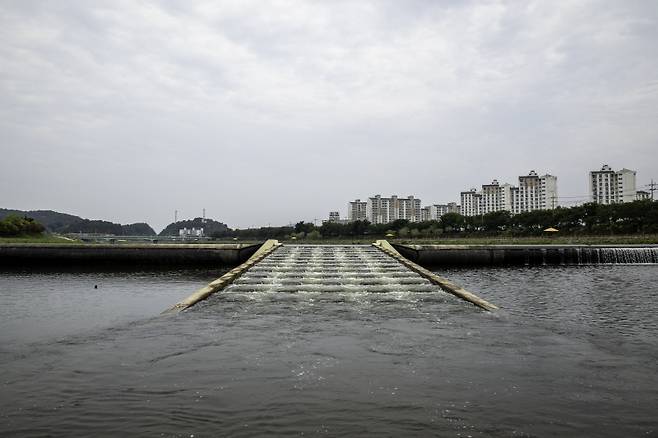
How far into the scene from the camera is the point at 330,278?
16656 millimetres

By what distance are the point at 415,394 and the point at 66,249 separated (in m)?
28.9

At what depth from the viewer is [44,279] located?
832 inches

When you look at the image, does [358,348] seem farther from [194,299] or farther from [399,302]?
[194,299]

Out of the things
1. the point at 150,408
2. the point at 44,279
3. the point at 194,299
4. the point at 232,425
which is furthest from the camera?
the point at 44,279

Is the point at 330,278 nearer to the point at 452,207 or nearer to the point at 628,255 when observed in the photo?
the point at 628,255

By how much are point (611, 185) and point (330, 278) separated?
128332 mm

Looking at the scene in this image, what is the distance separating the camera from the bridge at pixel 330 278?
14203 millimetres

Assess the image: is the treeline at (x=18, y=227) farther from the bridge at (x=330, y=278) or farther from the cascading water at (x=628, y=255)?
the cascading water at (x=628, y=255)

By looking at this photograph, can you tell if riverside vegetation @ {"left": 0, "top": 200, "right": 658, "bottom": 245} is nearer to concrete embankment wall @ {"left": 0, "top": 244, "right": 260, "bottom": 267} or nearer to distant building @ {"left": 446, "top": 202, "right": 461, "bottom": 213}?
concrete embankment wall @ {"left": 0, "top": 244, "right": 260, "bottom": 267}

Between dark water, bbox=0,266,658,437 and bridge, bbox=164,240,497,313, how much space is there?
1.13m

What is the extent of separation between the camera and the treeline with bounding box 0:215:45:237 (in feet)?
156

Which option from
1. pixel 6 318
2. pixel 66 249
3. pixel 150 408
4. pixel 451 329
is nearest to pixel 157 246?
pixel 66 249

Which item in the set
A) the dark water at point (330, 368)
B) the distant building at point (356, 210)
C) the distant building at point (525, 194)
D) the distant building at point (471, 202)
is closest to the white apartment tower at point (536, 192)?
the distant building at point (525, 194)

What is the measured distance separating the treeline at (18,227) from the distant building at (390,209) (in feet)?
411
